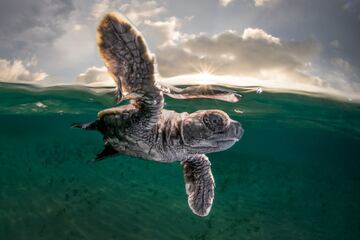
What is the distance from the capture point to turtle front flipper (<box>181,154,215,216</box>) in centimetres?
454

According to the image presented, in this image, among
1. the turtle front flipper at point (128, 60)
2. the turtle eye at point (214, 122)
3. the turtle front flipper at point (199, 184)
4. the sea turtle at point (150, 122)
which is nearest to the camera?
the turtle front flipper at point (128, 60)

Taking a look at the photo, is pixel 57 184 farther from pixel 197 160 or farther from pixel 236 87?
pixel 197 160

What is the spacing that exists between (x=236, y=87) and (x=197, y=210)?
10.0 meters

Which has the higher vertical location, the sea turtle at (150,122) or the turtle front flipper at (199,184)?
the sea turtle at (150,122)

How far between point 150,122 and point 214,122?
881 mm

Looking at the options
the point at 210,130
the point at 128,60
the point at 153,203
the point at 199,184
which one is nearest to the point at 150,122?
the point at 210,130

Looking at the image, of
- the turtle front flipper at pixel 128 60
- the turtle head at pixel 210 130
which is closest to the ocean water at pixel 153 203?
the turtle head at pixel 210 130

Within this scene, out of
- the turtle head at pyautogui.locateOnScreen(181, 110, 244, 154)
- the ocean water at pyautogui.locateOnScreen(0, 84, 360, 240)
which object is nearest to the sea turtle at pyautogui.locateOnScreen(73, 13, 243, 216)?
the turtle head at pyautogui.locateOnScreen(181, 110, 244, 154)

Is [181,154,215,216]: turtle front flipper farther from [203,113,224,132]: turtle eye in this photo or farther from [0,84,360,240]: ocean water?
[0,84,360,240]: ocean water

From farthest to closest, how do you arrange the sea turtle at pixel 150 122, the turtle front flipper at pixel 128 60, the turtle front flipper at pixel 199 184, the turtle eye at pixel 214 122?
the turtle front flipper at pixel 199 184 < the turtle eye at pixel 214 122 < the sea turtle at pixel 150 122 < the turtle front flipper at pixel 128 60

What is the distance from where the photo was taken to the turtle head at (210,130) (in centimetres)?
336

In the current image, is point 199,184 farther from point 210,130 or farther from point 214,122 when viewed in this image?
point 214,122

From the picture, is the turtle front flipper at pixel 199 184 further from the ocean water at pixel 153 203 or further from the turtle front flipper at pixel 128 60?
the ocean water at pixel 153 203

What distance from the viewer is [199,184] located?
4734 mm
